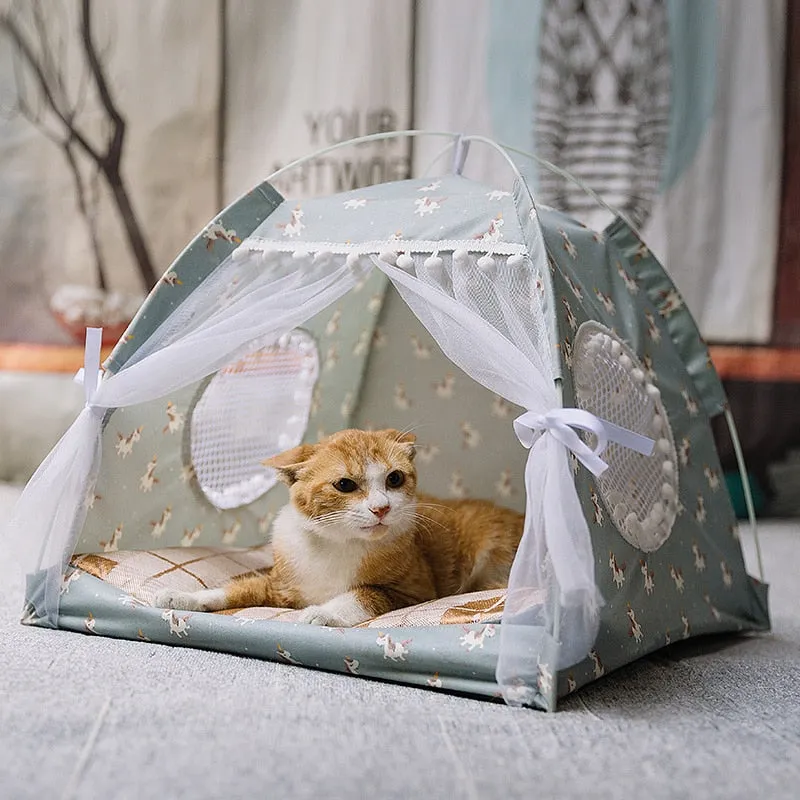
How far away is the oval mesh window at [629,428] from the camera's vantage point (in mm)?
1786

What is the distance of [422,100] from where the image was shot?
3.56 metres

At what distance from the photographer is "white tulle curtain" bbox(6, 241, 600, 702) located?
1.56m

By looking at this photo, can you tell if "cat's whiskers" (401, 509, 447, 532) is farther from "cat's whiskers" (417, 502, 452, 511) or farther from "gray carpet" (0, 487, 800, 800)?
"gray carpet" (0, 487, 800, 800)

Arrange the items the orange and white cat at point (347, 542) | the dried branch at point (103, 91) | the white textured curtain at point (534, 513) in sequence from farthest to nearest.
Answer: the dried branch at point (103, 91) → the orange and white cat at point (347, 542) → the white textured curtain at point (534, 513)

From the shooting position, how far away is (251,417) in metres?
2.43

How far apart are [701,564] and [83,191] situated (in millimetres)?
2617

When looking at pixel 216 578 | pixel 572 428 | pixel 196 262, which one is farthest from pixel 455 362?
pixel 216 578

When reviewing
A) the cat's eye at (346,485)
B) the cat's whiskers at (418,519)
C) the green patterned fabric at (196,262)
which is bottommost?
the cat's whiskers at (418,519)

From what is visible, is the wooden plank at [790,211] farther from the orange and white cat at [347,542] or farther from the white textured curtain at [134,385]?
the white textured curtain at [134,385]

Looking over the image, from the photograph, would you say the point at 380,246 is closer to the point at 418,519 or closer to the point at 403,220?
the point at 403,220

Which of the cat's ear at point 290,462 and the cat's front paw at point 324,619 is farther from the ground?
the cat's ear at point 290,462

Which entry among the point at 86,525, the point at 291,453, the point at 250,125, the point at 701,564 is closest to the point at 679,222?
the point at 250,125

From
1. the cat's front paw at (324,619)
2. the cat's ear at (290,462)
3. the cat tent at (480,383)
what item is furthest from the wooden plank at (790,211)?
the cat's front paw at (324,619)

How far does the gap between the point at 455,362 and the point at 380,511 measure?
0.95 feet
